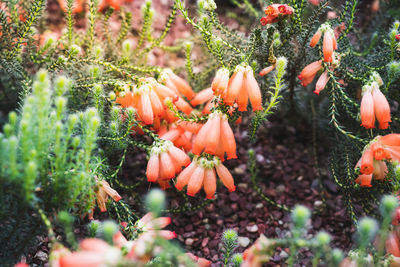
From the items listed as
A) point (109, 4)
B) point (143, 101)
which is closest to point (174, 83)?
point (143, 101)

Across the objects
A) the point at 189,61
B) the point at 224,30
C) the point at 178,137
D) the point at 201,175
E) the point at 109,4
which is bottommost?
the point at 201,175

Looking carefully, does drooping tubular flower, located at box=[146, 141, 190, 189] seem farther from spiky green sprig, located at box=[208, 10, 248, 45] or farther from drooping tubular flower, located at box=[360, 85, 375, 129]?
drooping tubular flower, located at box=[360, 85, 375, 129]

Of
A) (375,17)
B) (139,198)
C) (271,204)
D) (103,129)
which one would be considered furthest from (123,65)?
(375,17)

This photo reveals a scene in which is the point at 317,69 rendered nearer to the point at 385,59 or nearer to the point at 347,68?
the point at 347,68

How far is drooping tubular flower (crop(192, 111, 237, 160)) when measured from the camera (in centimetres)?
139

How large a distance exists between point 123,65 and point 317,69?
2.80 ft

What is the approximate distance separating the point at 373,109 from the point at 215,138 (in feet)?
2.04

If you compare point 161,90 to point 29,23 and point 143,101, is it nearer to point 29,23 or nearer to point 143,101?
point 143,101

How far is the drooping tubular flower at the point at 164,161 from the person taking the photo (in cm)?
143

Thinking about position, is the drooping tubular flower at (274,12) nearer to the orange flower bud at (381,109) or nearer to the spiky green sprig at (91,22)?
the orange flower bud at (381,109)

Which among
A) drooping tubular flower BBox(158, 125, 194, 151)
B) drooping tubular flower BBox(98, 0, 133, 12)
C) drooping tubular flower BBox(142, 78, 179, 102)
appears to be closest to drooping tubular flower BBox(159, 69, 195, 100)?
drooping tubular flower BBox(142, 78, 179, 102)

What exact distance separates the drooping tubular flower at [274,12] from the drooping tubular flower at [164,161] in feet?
2.01

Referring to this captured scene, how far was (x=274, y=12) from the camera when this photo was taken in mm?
1461

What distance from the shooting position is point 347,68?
1680 mm
